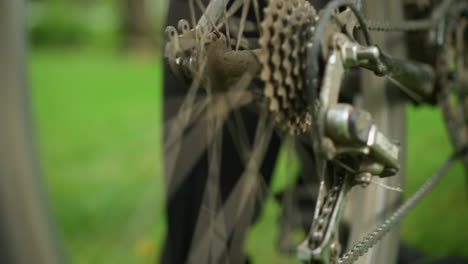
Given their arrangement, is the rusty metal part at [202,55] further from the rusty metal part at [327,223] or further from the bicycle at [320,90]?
the rusty metal part at [327,223]

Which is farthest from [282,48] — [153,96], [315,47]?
[153,96]

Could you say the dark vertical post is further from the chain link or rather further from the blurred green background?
the chain link

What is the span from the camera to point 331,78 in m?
0.81

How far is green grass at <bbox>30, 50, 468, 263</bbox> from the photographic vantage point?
1.67 m

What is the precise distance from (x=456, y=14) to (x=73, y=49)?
8.08 meters

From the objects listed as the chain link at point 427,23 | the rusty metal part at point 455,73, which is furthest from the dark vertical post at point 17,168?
the rusty metal part at point 455,73

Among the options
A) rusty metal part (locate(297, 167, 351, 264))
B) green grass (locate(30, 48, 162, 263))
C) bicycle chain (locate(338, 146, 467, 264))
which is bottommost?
green grass (locate(30, 48, 162, 263))

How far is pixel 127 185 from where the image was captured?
2.19 metres

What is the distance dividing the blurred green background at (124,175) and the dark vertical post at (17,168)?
44 millimetres

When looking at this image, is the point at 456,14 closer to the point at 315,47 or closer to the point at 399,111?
the point at 399,111

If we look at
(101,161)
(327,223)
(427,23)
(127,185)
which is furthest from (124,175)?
(327,223)

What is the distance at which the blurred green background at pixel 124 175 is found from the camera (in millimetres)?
1671

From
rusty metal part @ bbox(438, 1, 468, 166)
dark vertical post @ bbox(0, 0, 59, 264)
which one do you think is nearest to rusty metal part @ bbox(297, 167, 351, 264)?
dark vertical post @ bbox(0, 0, 59, 264)

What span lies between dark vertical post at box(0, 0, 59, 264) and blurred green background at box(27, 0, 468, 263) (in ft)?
0.15
